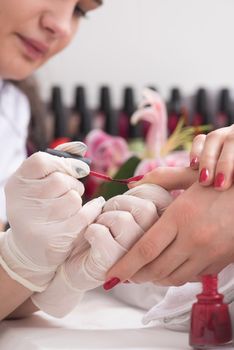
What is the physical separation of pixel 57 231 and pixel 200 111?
1758mm

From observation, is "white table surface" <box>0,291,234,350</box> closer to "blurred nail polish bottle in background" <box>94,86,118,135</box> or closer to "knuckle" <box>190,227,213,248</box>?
"knuckle" <box>190,227,213,248</box>

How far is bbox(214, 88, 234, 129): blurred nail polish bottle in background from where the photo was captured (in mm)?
2455

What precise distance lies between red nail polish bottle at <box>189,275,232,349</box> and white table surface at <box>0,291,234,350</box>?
0.04 metres

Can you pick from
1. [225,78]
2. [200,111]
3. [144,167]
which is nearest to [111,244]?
[144,167]

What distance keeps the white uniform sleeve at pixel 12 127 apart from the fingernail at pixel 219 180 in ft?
4.15

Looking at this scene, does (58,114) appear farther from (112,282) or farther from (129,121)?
(112,282)

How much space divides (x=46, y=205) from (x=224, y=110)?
Result: 176cm

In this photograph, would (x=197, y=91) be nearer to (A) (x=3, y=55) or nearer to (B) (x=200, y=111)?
(B) (x=200, y=111)

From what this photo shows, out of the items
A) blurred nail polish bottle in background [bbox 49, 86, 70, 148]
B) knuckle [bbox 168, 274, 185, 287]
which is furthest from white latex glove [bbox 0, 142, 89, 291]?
blurred nail polish bottle in background [bbox 49, 86, 70, 148]

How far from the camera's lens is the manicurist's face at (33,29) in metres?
1.64

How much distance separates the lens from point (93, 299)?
1231 millimetres

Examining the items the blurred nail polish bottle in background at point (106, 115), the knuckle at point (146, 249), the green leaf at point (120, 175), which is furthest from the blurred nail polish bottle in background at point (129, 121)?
the knuckle at point (146, 249)

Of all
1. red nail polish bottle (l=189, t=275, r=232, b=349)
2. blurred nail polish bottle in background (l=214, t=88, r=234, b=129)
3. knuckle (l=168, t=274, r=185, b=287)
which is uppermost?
knuckle (l=168, t=274, r=185, b=287)

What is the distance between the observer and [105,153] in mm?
1863
